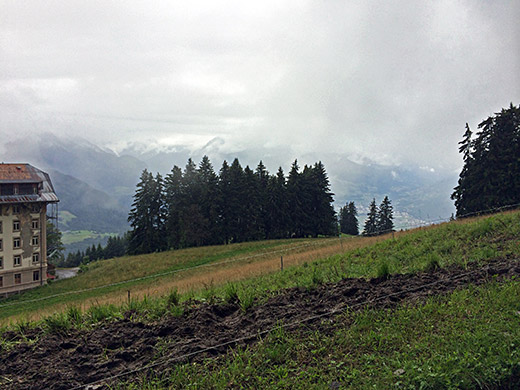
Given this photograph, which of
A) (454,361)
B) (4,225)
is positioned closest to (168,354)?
(454,361)

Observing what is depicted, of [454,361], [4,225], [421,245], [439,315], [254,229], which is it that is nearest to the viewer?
[454,361]

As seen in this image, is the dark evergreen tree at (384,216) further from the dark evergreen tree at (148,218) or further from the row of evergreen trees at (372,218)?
the dark evergreen tree at (148,218)

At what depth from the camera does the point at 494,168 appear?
4016 centimetres

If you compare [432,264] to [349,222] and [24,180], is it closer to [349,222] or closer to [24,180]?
[24,180]

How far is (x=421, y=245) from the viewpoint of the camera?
12.7 meters

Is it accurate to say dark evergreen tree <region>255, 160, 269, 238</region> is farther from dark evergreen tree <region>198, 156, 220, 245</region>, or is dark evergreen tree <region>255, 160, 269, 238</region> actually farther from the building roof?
the building roof

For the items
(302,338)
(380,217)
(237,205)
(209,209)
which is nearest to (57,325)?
(302,338)

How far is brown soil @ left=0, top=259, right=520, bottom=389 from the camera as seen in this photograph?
205 inches

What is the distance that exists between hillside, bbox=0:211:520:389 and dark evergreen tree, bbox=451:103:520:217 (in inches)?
1423

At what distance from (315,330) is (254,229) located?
5237 cm

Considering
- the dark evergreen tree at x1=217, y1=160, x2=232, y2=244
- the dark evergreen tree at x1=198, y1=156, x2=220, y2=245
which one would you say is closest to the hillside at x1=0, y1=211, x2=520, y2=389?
the dark evergreen tree at x1=198, y1=156, x2=220, y2=245

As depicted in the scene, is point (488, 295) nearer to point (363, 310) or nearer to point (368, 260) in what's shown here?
point (363, 310)

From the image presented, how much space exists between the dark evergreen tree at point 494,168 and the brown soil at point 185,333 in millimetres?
35525

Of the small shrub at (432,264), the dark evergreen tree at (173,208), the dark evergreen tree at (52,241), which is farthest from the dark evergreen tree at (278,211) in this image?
the small shrub at (432,264)
